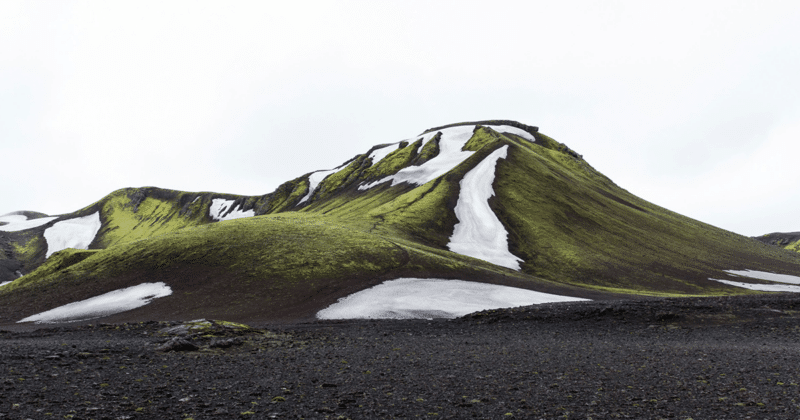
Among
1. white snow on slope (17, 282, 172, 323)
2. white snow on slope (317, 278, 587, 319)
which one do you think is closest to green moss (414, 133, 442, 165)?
white snow on slope (317, 278, 587, 319)

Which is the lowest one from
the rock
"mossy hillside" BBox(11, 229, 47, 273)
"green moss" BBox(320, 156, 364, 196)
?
"mossy hillside" BBox(11, 229, 47, 273)

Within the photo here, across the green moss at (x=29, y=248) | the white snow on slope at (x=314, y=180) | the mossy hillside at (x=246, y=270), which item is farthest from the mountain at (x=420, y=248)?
the green moss at (x=29, y=248)

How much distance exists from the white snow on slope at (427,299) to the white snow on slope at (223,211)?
13051 centimetres

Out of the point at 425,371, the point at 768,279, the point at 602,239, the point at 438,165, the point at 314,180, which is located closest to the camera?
the point at 425,371

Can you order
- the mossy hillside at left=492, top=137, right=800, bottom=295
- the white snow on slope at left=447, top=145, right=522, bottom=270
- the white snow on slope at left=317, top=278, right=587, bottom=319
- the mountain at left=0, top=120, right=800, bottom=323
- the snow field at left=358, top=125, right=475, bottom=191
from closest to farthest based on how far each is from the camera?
the white snow on slope at left=317, top=278, right=587, bottom=319, the mountain at left=0, top=120, right=800, bottom=323, the mossy hillside at left=492, top=137, right=800, bottom=295, the white snow on slope at left=447, top=145, right=522, bottom=270, the snow field at left=358, top=125, right=475, bottom=191

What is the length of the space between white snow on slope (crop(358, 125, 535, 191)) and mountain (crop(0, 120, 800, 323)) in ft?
2.24

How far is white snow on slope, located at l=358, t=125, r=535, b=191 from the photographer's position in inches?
4250

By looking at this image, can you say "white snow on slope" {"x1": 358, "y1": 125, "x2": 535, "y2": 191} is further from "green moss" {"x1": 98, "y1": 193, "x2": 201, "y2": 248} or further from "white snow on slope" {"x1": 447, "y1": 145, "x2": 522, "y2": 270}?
"green moss" {"x1": 98, "y1": 193, "x2": 201, "y2": 248}

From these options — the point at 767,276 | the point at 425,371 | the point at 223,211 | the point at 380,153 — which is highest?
the point at 380,153

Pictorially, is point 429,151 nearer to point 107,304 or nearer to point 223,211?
point 223,211

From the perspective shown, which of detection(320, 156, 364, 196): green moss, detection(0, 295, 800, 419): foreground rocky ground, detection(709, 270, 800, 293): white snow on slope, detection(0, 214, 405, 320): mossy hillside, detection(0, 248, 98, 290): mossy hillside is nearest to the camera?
detection(0, 295, 800, 419): foreground rocky ground

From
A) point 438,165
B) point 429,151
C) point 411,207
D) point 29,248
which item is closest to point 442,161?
point 438,165

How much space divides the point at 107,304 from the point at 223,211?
142 meters

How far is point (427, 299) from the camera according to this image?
37.4 metres
